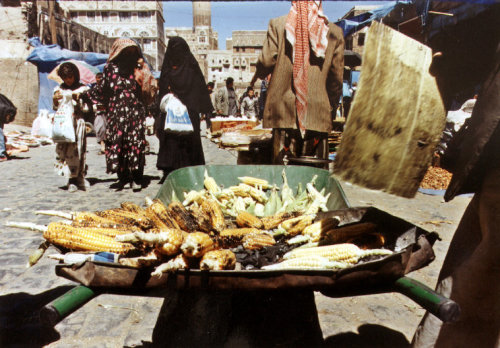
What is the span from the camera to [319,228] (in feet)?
7.49

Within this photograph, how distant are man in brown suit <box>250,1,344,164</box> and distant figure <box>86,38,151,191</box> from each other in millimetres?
2912

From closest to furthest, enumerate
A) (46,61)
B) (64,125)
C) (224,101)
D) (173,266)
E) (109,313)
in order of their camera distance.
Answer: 1. (173,266)
2. (109,313)
3. (64,125)
4. (224,101)
5. (46,61)

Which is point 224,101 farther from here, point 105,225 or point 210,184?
point 105,225

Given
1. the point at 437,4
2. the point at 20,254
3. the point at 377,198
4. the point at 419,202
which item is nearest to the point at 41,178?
the point at 20,254

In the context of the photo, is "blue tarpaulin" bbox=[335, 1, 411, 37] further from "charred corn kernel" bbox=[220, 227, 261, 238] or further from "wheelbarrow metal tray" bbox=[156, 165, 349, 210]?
"charred corn kernel" bbox=[220, 227, 261, 238]

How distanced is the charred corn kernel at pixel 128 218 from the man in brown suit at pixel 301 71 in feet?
10.7

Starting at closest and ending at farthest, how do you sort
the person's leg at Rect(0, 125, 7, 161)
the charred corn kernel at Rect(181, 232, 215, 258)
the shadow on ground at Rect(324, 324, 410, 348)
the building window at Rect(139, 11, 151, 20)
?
1. the charred corn kernel at Rect(181, 232, 215, 258)
2. the shadow on ground at Rect(324, 324, 410, 348)
3. the person's leg at Rect(0, 125, 7, 161)
4. the building window at Rect(139, 11, 151, 20)

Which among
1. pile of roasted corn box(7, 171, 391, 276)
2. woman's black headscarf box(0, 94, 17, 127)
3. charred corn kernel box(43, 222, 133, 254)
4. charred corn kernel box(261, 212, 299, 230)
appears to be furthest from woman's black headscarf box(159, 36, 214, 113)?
woman's black headscarf box(0, 94, 17, 127)

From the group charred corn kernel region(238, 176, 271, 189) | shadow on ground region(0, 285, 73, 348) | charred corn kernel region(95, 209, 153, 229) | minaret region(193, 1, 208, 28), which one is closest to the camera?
charred corn kernel region(95, 209, 153, 229)

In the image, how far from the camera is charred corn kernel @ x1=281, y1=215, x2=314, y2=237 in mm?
2406

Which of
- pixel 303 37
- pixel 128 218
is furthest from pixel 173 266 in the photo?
pixel 303 37

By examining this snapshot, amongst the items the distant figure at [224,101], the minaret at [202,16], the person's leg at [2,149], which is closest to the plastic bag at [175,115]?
the person's leg at [2,149]

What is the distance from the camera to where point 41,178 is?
825 cm

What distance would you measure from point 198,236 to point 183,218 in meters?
0.61
